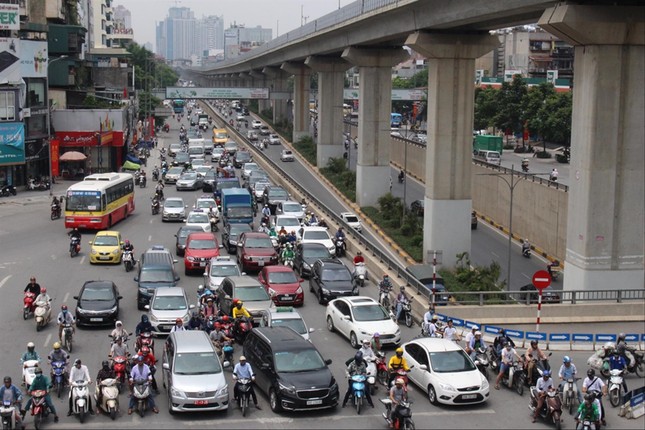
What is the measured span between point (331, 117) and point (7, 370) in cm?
5909

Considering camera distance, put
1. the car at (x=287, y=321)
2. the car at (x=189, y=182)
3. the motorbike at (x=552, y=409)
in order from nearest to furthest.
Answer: the motorbike at (x=552, y=409), the car at (x=287, y=321), the car at (x=189, y=182)

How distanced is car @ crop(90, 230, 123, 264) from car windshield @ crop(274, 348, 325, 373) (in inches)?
816

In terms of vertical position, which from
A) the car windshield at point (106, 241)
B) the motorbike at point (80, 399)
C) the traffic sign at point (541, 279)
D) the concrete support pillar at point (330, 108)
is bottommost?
the motorbike at point (80, 399)

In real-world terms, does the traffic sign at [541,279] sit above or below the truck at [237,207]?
above

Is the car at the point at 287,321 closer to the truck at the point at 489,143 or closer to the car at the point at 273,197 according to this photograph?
the car at the point at 273,197

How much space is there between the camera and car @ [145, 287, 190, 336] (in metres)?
28.9

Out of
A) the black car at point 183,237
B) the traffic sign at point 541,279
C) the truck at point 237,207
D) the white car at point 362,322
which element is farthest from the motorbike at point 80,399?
the truck at point 237,207

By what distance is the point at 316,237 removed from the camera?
44.4 meters

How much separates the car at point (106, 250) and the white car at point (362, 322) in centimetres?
1509

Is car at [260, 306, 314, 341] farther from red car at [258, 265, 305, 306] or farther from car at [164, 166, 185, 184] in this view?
car at [164, 166, 185, 184]

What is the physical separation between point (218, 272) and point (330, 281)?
4.16 metres

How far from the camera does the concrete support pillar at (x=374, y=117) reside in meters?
63.3

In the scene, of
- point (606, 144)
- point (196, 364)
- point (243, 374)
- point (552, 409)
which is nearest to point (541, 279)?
point (552, 409)

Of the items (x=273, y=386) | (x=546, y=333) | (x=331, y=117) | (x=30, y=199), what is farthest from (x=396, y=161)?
(x=273, y=386)
